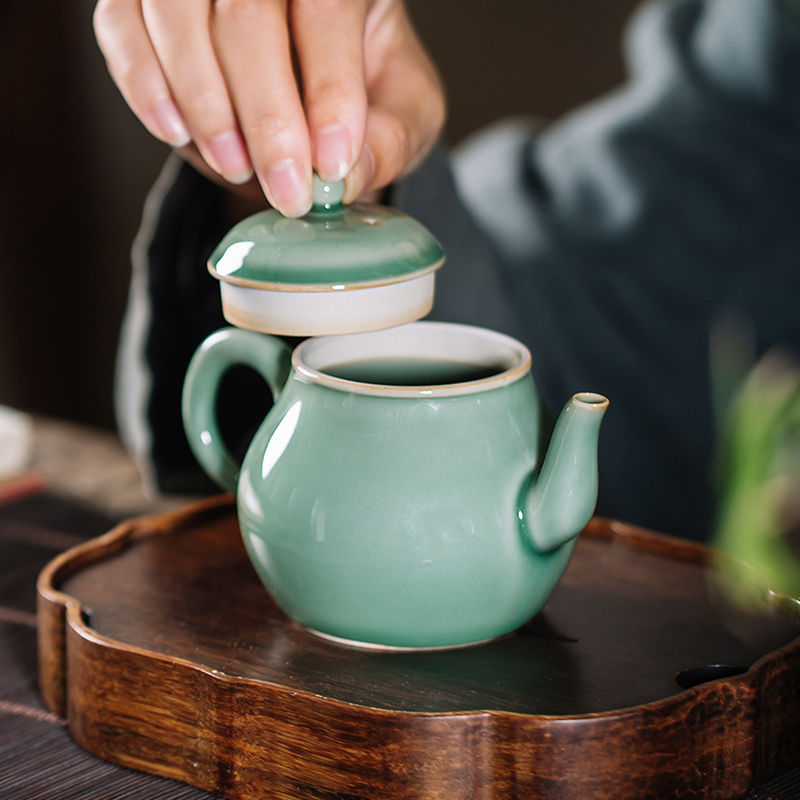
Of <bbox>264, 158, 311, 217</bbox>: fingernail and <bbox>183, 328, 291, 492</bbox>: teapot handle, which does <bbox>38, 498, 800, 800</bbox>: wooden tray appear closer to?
<bbox>183, 328, 291, 492</bbox>: teapot handle

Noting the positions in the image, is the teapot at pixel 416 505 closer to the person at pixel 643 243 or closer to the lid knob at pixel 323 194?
the lid knob at pixel 323 194

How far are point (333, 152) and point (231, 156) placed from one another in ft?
0.27

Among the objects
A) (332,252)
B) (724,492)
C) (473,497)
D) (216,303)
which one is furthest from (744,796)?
(724,492)

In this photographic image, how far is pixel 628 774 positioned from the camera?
454 millimetres

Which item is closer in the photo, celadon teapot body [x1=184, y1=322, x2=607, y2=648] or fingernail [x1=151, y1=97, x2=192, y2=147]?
celadon teapot body [x1=184, y1=322, x2=607, y2=648]

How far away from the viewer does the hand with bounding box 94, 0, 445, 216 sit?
0.54 m

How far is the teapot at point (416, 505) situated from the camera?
0.49 m

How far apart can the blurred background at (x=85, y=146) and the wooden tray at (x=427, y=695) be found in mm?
1392

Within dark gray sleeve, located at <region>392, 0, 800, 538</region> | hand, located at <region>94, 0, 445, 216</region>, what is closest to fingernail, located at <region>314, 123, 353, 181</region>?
hand, located at <region>94, 0, 445, 216</region>

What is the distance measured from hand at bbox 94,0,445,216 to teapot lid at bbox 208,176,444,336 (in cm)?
3

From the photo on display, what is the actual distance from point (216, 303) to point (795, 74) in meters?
0.84

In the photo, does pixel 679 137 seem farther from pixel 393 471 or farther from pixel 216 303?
pixel 393 471

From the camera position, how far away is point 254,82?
0.55 m

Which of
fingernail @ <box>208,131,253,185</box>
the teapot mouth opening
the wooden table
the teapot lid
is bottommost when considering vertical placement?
the wooden table
